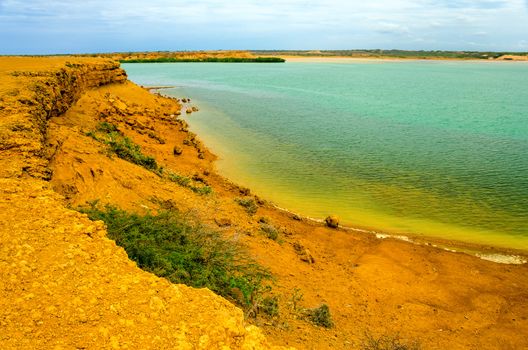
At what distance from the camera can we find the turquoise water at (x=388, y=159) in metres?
12.6

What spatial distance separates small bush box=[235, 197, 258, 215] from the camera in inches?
459

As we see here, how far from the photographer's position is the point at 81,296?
13.3 ft

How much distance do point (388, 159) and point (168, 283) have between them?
15.4 m

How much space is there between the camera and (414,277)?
31.0 ft

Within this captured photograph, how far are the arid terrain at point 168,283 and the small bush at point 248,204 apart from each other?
0.22 meters

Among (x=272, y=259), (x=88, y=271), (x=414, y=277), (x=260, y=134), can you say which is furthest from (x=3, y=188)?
(x=260, y=134)

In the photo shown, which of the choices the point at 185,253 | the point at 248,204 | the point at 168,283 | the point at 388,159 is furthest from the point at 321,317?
the point at 388,159

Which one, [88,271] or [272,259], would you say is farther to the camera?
[272,259]

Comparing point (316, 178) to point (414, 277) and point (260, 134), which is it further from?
point (260, 134)

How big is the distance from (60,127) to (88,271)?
8.09 metres

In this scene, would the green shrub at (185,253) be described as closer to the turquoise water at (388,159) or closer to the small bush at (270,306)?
the small bush at (270,306)

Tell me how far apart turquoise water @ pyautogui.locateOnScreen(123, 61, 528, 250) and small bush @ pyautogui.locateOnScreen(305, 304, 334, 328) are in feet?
17.4

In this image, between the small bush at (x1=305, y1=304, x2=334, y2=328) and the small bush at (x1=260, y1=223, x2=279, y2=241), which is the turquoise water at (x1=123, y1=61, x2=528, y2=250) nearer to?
the small bush at (x1=260, y1=223, x2=279, y2=241)

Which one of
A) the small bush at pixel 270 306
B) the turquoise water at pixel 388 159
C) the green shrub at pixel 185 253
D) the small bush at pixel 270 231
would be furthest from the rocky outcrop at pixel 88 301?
the turquoise water at pixel 388 159
